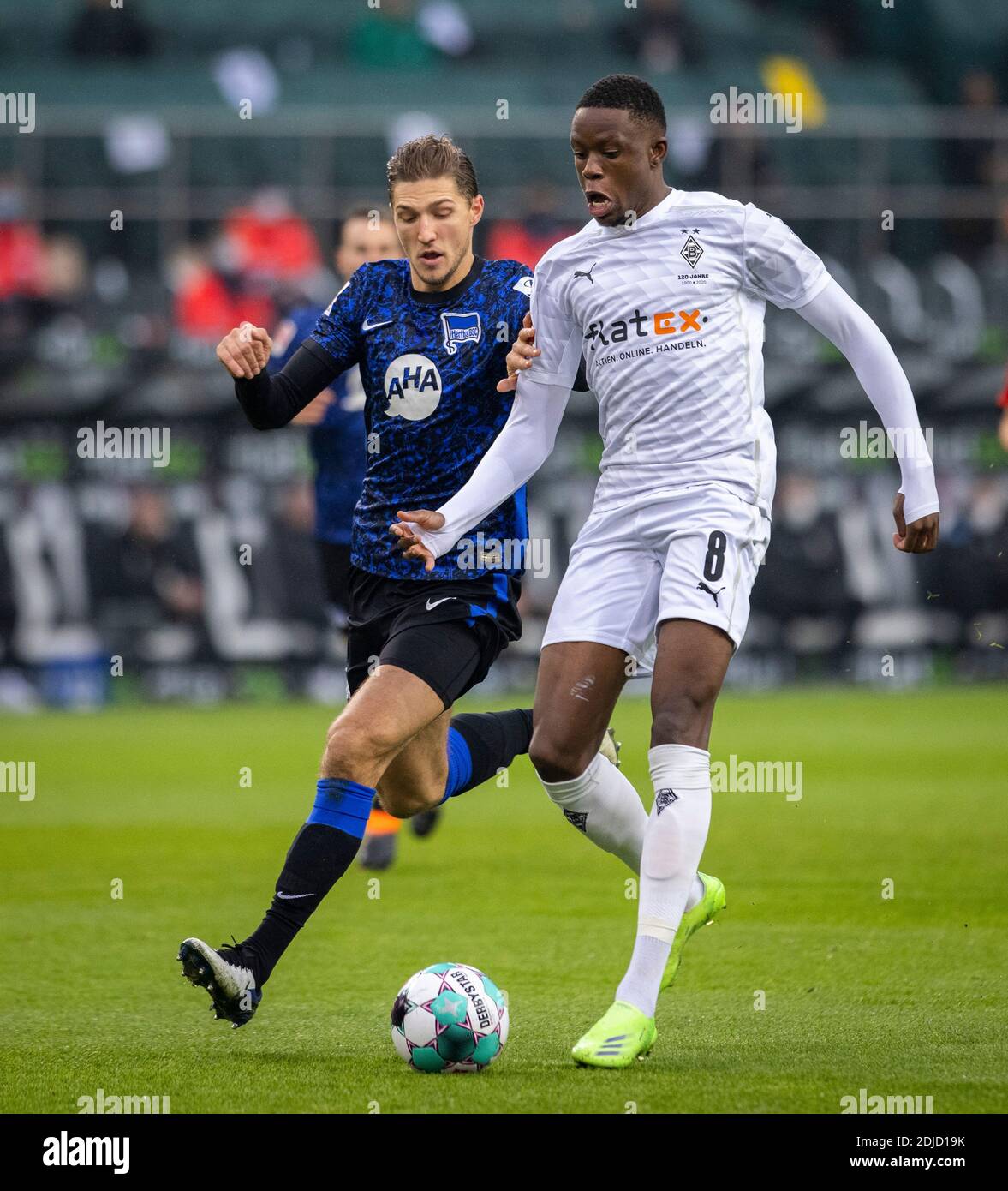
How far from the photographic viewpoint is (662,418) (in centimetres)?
534

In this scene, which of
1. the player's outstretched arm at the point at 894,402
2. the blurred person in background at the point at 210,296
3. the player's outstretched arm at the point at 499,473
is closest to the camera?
the player's outstretched arm at the point at 894,402

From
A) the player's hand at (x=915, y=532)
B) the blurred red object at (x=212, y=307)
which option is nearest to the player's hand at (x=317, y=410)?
the player's hand at (x=915, y=532)

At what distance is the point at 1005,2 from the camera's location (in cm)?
2300

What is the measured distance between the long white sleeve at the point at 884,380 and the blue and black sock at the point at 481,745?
5.98ft

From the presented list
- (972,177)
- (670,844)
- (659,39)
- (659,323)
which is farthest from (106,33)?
(670,844)

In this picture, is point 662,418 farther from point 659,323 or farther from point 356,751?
point 356,751

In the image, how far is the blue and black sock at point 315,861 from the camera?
519 centimetres

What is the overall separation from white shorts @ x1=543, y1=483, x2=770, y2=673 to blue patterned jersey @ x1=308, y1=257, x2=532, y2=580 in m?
0.51

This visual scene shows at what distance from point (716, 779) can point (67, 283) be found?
876cm

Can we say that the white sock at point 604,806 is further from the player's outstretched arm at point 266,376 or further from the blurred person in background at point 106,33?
the blurred person in background at point 106,33

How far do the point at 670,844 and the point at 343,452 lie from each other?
13.4ft

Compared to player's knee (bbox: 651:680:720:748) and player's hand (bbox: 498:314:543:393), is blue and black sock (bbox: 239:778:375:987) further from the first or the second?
player's hand (bbox: 498:314:543:393)
